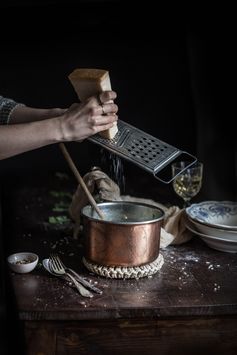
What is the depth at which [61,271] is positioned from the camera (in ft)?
4.76

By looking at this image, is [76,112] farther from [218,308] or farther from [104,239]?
[218,308]

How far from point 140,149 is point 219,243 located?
0.35 metres

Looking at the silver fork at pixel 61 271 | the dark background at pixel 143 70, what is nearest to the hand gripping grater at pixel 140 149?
the silver fork at pixel 61 271

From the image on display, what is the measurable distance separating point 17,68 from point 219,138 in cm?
99

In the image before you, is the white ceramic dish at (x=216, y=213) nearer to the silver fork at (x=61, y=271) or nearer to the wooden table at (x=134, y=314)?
the wooden table at (x=134, y=314)

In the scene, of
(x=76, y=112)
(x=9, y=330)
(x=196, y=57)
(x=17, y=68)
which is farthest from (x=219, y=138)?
(x=76, y=112)

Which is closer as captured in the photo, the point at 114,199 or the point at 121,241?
the point at 121,241

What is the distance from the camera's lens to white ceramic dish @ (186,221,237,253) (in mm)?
1594

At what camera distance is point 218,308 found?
1314mm

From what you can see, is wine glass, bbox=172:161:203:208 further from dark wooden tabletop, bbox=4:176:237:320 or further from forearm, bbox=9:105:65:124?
forearm, bbox=9:105:65:124

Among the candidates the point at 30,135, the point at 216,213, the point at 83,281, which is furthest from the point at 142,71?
the point at 83,281

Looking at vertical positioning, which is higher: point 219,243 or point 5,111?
point 5,111

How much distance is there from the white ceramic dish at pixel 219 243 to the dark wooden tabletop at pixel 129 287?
14 millimetres

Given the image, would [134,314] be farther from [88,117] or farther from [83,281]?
[88,117]
